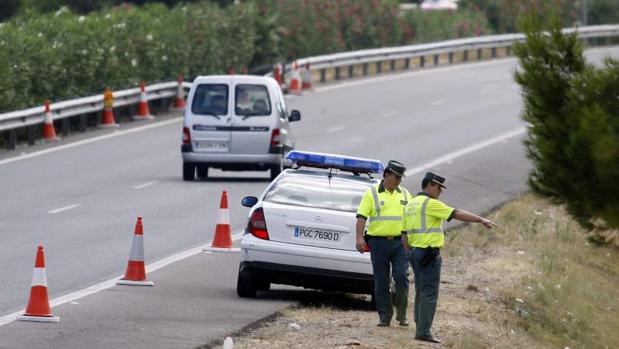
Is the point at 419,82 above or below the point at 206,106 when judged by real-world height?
below

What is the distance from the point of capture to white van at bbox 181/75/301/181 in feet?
93.7

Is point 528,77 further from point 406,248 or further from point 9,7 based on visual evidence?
point 9,7

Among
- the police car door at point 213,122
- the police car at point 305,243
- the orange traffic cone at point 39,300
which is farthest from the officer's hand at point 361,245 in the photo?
the police car door at point 213,122

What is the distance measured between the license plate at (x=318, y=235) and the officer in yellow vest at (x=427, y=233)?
1.87 meters

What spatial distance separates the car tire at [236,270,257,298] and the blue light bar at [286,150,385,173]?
124 centimetres

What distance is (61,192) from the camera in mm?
26859

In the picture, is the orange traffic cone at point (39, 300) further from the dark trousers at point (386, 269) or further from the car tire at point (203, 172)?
the car tire at point (203, 172)

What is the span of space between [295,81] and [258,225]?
31612mm

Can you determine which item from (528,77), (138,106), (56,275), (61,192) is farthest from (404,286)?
(138,106)

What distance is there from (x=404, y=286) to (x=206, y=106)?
48.6 ft

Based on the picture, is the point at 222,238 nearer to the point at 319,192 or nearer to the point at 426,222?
the point at 319,192

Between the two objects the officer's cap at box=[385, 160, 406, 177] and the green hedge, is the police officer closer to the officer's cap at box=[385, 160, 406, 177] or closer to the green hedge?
the officer's cap at box=[385, 160, 406, 177]

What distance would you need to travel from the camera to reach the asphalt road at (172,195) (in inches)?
578

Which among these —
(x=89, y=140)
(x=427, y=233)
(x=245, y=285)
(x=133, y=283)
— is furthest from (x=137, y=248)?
(x=89, y=140)
